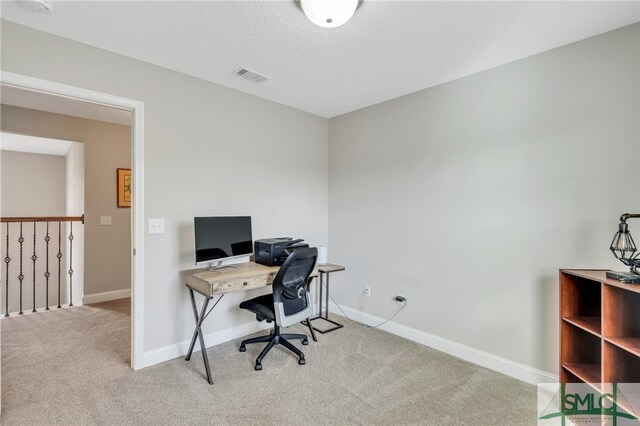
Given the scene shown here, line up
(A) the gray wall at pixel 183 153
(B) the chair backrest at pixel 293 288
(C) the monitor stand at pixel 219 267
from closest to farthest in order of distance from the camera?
1. (A) the gray wall at pixel 183 153
2. (B) the chair backrest at pixel 293 288
3. (C) the monitor stand at pixel 219 267

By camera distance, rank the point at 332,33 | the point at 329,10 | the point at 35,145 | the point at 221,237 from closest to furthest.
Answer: the point at 329,10
the point at 332,33
the point at 221,237
the point at 35,145

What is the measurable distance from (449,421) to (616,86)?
2445 millimetres

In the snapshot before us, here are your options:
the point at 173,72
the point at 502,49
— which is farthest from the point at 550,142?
the point at 173,72

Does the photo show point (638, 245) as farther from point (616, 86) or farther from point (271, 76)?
point (271, 76)

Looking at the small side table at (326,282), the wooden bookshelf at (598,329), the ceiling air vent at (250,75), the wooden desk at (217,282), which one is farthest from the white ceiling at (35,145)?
the wooden bookshelf at (598,329)

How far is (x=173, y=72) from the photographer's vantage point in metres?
2.60

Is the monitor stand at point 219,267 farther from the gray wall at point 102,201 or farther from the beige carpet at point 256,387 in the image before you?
the gray wall at point 102,201

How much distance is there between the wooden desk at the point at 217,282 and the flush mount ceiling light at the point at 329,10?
6.27ft

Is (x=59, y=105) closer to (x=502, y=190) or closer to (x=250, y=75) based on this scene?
(x=250, y=75)

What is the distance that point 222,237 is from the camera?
2.67 metres

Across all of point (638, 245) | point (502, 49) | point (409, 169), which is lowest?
point (638, 245)

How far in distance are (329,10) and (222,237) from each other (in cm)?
194

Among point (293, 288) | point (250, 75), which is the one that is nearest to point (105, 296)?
point (293, 288)

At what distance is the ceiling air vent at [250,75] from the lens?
2.60 meters
